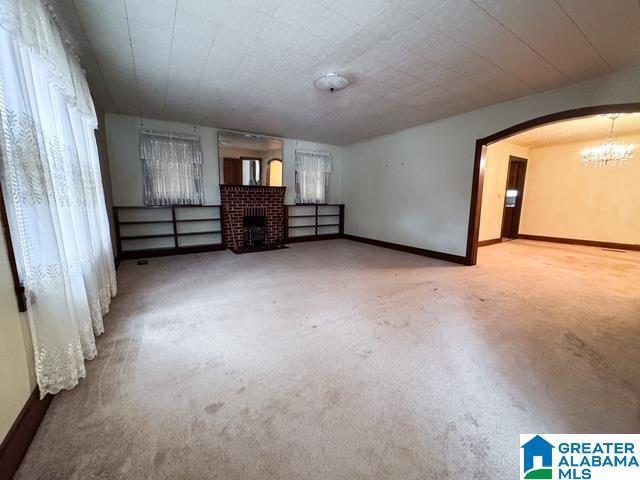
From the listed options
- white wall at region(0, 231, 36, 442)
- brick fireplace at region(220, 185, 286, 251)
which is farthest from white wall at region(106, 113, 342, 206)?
white wall at region(0, 231, 36, 442)

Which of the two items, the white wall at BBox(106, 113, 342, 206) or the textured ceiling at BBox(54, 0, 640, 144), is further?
the white wall at BBox(106, 113, 342, 206)

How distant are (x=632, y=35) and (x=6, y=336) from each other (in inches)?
181

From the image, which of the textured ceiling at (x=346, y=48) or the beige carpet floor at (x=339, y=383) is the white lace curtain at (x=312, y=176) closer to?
the textured ceiling at (x=346, y=48)

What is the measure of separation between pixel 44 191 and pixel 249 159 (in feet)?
14.4

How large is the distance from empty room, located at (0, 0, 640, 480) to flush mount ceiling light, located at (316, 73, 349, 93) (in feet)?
0.09

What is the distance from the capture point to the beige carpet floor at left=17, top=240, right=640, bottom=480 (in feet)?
3.60

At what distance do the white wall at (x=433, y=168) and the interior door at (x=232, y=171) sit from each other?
113 inches

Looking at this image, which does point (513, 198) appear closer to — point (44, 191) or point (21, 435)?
point (44, 191)

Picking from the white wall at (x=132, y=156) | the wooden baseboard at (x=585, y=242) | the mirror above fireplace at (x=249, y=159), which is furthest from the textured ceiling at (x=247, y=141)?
the wooden baseboard at (x=585, y=242)

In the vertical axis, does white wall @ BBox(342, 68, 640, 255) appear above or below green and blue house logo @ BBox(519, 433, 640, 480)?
above

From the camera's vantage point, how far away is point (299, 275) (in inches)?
145

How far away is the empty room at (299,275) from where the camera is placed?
45.8 inches

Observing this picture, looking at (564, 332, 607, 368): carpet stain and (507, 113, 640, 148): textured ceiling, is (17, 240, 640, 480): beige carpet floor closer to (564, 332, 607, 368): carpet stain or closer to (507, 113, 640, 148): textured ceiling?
(564, 332, 607, 368): carpet stain

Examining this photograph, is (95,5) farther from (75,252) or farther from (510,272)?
(510,272)
